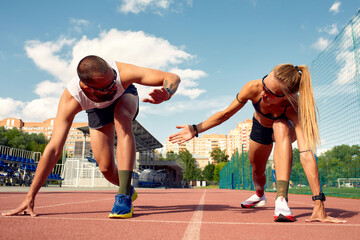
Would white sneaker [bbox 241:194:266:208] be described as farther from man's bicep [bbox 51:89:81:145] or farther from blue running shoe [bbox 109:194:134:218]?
man's bicep [bbox 51:89:81:145]

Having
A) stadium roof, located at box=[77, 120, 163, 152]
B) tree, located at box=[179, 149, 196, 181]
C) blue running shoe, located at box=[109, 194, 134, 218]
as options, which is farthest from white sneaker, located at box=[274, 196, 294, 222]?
tree, located at box=[179, 149, 196, 181]

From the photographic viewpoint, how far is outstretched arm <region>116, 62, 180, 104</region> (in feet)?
8.25

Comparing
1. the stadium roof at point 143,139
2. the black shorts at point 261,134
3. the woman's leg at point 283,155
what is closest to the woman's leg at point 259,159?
the black shorts at point 261,134

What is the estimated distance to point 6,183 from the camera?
16031 millimetres

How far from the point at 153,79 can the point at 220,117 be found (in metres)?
0.88

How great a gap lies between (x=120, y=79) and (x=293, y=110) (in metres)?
1.73

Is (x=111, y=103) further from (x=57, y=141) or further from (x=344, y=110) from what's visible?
(x=344, y=110)

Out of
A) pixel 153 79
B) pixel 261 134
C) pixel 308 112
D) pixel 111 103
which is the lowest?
pixel 261 134

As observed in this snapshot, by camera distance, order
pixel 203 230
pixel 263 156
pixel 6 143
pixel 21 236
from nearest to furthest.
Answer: pixel 21 236 → pixel 203 230 → pixel 263 156 → pixel 6 143

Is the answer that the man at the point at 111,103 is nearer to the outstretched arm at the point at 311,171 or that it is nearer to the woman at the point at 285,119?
the woman at the point at 285,119

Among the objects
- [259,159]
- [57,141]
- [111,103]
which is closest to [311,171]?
[259,159]

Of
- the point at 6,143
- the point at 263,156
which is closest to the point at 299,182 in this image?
the point at 263,156

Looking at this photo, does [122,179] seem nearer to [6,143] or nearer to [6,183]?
[6,183]

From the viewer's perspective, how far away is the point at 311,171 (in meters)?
2.66
